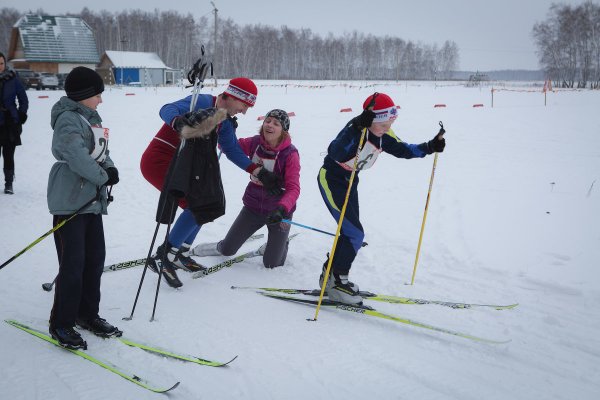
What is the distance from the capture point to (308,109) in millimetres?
18734

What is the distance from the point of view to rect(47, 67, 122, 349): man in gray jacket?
8.68 feet

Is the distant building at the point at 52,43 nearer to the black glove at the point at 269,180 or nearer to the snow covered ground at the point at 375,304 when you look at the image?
the snow covered ground at the point at 375,304

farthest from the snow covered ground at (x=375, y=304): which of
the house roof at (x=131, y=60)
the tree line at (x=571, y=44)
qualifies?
the tree line at (x=571, y=44)

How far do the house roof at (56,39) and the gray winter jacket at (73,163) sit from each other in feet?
170

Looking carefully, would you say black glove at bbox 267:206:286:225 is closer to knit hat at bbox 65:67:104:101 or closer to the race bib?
the race bib

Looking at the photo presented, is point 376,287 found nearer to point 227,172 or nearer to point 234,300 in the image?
point 234,300

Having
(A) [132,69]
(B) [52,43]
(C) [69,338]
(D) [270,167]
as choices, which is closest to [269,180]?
(D) [270,167]

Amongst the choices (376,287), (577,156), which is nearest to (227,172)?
(376,287)

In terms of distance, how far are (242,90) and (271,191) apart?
962 mm

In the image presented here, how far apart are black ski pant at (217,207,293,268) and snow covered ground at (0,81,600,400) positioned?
0.47ft

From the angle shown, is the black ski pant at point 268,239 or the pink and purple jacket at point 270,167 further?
the black ski pant at point 268,239

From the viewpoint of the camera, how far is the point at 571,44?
1955 inches

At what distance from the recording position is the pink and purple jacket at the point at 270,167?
4.22 meters

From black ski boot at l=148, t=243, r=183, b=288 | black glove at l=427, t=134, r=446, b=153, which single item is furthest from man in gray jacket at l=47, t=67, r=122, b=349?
black glove at l=427, t=134, r=446, b=153
